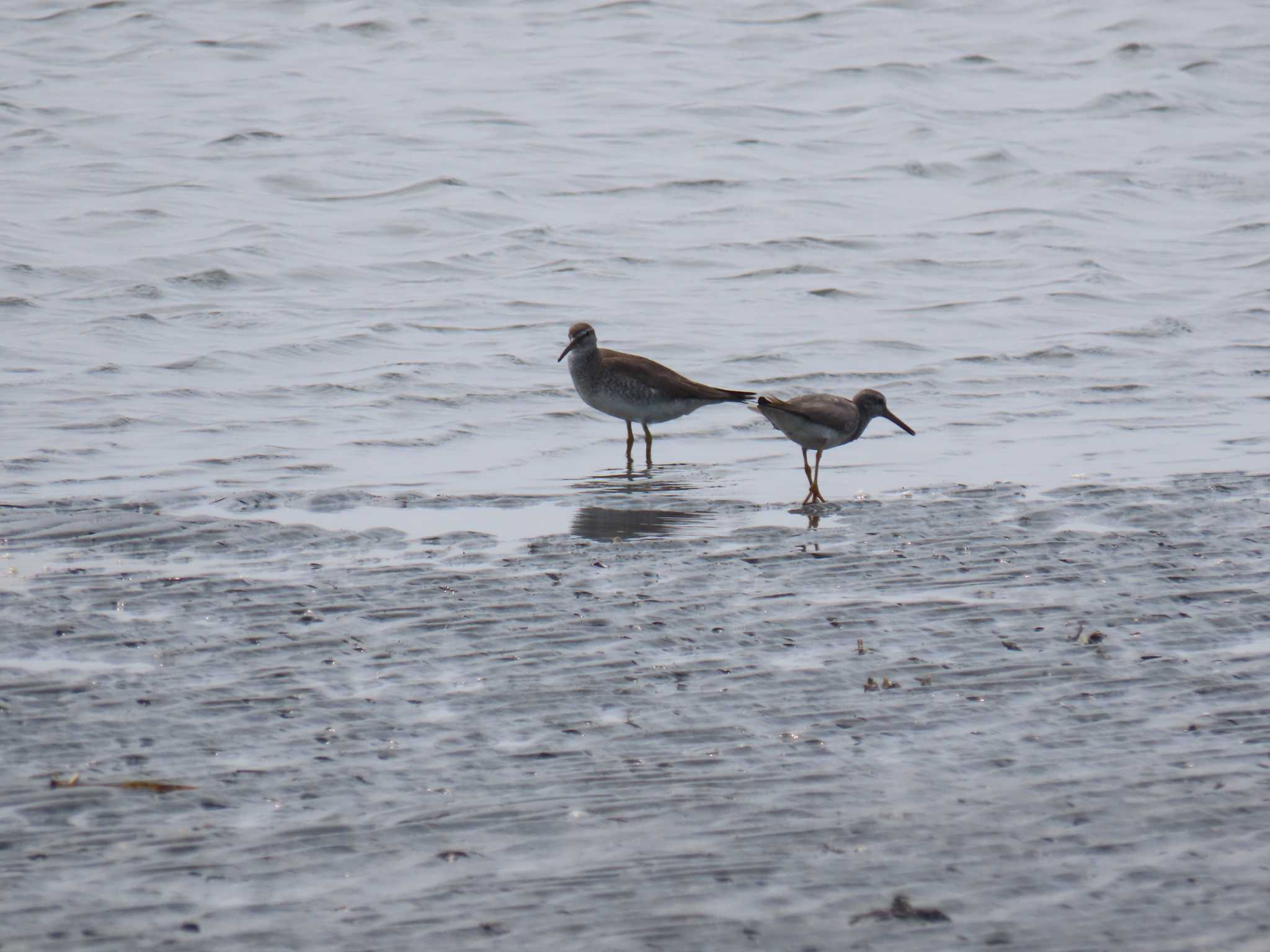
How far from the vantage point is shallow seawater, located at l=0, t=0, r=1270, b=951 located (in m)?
4.59

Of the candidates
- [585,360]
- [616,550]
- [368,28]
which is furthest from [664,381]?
[368,28]

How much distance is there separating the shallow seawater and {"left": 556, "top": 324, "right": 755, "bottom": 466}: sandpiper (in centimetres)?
44

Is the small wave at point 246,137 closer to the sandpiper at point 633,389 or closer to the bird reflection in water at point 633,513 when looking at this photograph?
the sandpiper at point 633,389

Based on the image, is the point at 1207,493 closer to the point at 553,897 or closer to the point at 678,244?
the point at 553,897

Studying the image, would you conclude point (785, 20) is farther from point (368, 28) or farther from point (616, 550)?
point (616, 550)

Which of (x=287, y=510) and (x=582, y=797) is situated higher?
(x=582, y=797)

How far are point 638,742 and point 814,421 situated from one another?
17.5 feet

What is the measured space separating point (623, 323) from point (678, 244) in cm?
464

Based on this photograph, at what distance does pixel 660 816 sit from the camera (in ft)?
16.2

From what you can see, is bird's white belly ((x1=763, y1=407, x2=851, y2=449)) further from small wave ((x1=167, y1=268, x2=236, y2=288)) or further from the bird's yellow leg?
small wave ((x1=167, y1=268, x2=236, y2=288))

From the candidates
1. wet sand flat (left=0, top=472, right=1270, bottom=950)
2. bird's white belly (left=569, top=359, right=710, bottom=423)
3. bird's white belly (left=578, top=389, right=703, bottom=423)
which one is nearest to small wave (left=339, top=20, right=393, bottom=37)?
bird's white belly (left=569, top=359, right=710, bottom=423)

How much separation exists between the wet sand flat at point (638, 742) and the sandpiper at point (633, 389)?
12.8ft

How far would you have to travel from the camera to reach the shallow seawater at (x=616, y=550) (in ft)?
15.1

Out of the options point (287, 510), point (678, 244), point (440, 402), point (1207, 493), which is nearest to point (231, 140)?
point (678, 244)
